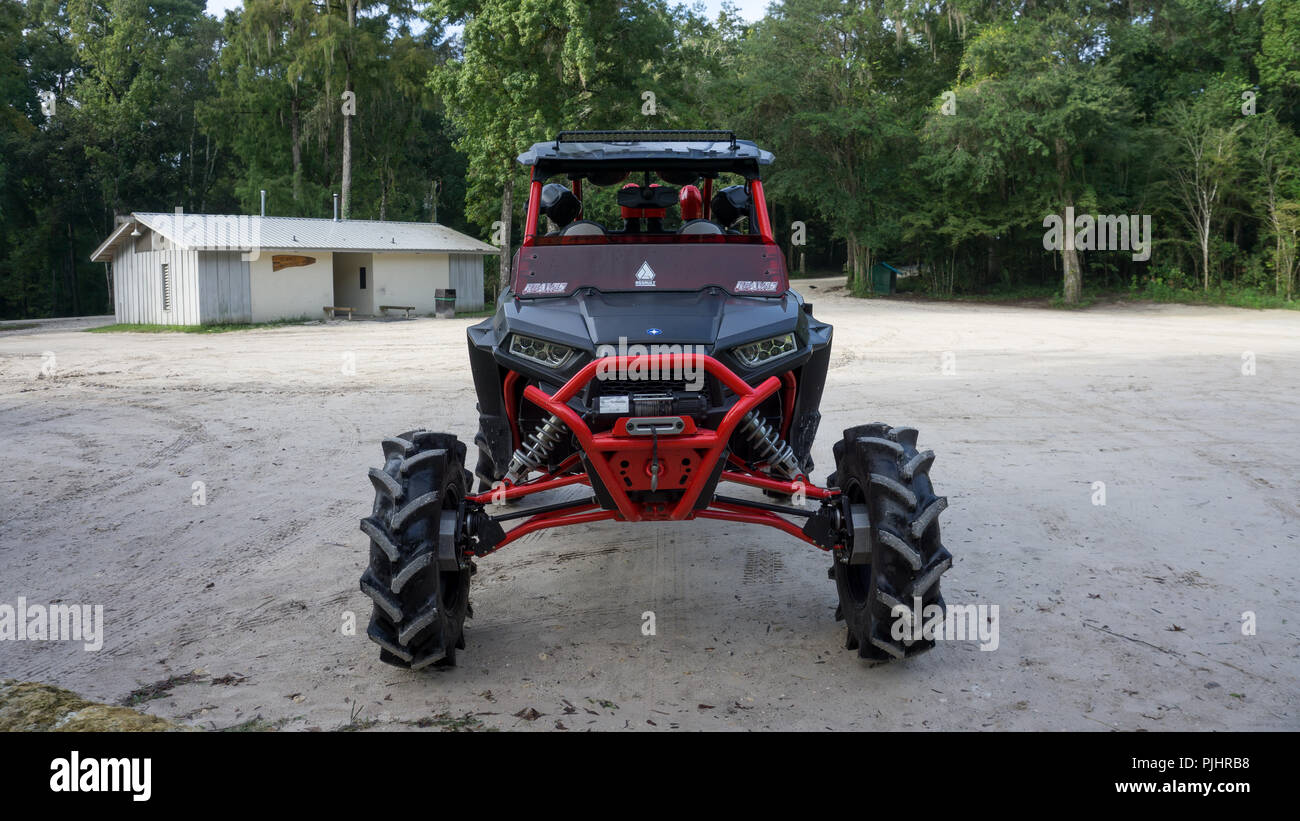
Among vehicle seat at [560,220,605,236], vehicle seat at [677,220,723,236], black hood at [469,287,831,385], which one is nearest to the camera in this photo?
→ black hood at [469,287,831,385]

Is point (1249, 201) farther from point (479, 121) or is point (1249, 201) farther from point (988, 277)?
point (479, 121)

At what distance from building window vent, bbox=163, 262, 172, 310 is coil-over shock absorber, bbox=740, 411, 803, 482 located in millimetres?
32944

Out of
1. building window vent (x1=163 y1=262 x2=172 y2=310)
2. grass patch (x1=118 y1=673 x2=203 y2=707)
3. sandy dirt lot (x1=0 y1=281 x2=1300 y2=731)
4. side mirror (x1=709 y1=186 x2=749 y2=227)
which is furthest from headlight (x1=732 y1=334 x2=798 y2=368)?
building window vent (x1=163 y1=262 x2=172 y2=310)

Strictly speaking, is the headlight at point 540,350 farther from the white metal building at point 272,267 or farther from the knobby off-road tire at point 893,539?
the white metal building at point 272,267

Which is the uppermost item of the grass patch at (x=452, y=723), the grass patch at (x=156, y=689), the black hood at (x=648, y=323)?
the black hood at (x=648, y=323)

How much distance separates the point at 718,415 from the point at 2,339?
1218 inches

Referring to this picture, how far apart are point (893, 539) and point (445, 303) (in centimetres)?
3541

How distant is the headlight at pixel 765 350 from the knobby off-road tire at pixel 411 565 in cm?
152

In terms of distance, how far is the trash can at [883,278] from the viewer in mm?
43812

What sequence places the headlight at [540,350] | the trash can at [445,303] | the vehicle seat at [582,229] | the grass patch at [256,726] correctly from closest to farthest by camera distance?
the grass patch at [256,726] < the headlight at [540,350] < the vehicle seat at [582,229] < the trash can at [445,303]

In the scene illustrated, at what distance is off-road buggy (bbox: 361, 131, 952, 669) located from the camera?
4574mm

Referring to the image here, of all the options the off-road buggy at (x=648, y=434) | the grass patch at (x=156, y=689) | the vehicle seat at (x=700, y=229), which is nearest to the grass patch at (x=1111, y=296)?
the vehicle seat at (x=700, y=229)

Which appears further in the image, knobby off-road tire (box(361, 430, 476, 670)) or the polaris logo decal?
the polaris logo decal

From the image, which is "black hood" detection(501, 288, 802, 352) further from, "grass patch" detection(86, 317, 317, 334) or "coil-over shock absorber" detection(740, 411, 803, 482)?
"grass patch" detection(86, 317, 317, 334)
